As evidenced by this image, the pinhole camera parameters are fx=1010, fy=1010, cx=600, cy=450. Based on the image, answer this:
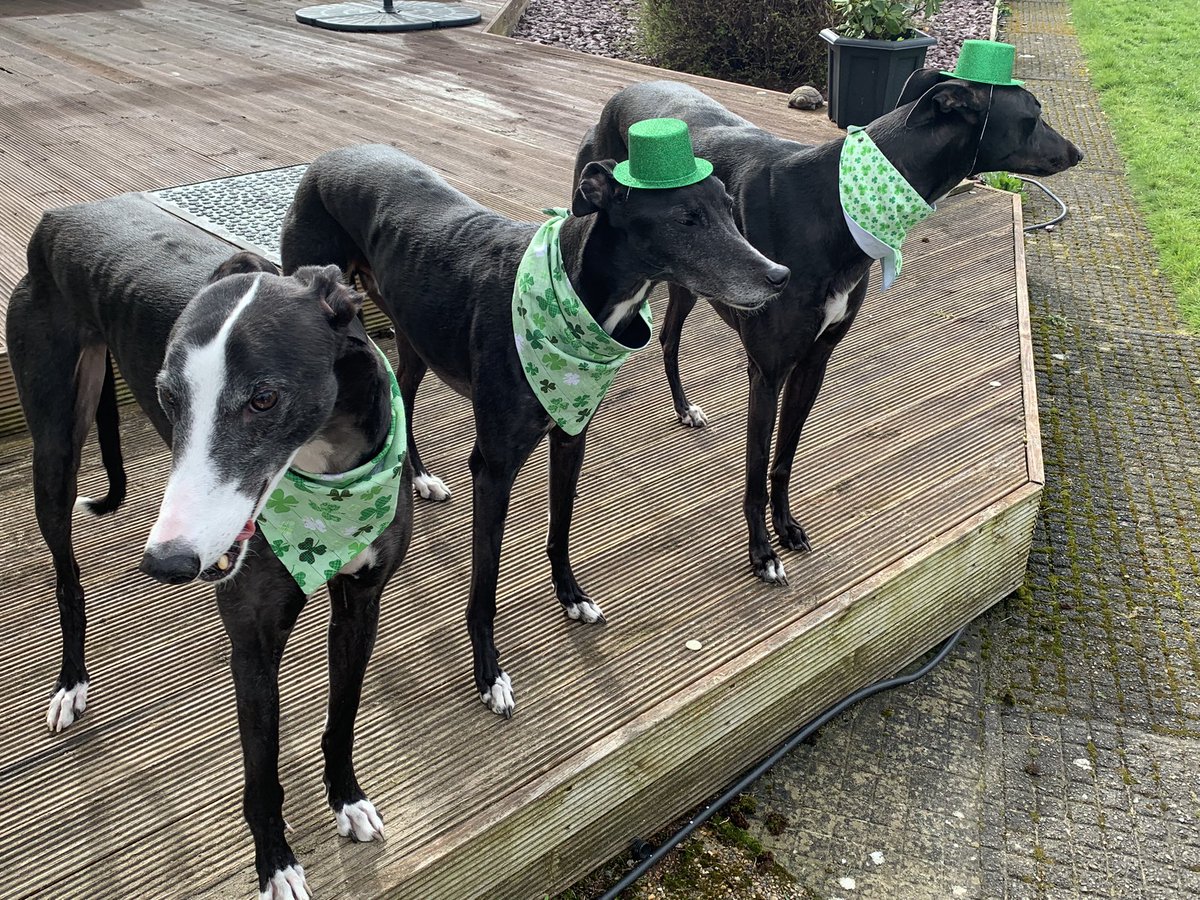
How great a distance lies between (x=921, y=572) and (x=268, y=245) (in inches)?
119

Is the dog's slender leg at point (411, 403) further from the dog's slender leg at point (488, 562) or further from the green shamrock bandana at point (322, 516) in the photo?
the green shamrock bandana at point (322, 516)

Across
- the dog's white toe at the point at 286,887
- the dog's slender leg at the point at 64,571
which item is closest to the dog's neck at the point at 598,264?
the dog's slender leg at the point at 64,571

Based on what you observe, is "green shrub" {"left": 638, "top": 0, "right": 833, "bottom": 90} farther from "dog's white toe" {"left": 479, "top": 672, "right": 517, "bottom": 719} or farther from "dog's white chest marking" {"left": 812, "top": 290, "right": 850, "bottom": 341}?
"dog's white toe" {"left": 479, "top": 672, "right": 517, "bottom": 719}

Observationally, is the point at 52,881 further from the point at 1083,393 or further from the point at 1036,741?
the point at 1083,393

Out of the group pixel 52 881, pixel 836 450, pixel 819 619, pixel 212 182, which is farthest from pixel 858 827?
pixel 212 182

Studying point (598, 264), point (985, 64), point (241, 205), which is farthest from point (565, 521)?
point (241, 205)

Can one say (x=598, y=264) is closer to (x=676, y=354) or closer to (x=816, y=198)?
(x=816, y=198)

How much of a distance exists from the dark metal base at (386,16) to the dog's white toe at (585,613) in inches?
338

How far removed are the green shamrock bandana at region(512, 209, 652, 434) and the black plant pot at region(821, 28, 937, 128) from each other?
5.04m

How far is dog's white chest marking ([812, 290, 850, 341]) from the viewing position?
3010mm

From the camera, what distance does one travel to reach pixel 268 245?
14.5 feet

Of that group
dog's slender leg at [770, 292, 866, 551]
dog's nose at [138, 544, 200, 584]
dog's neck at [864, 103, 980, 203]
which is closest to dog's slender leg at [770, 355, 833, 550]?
dog's slender leg at [770, 292, 866, 551]

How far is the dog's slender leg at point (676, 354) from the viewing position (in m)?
3.91

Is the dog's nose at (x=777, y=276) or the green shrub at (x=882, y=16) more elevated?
the green shrub at (x=882, y=16)
